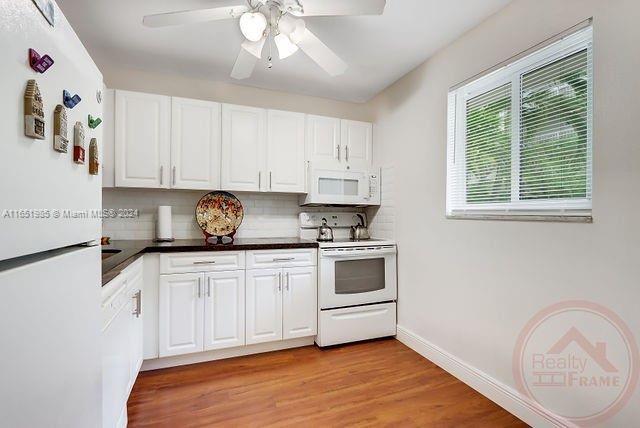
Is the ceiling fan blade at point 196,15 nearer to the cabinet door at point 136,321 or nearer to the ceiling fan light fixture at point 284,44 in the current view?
the ceiling fan light fixture at point 284,44

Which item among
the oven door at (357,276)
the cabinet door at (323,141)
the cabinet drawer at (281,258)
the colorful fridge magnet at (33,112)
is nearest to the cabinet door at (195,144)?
the cabinet drawer at (281,258)

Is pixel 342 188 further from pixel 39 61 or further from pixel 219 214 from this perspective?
pixel 39 61

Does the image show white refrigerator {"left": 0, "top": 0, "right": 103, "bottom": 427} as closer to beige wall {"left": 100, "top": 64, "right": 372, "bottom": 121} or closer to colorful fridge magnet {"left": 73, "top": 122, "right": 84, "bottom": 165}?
colorful fridge magnet {"left": 73, "top": 122, "right": 84, "bottom": 165}

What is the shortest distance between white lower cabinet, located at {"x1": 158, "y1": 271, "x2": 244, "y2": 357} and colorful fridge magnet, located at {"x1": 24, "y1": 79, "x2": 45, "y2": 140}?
75.5 inches

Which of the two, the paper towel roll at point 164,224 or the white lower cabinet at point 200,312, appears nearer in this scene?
the white lower cabinet at point 200,312

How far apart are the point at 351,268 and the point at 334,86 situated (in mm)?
1800

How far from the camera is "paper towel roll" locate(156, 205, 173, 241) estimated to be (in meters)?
2.72

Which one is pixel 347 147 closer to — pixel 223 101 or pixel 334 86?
pixel 334 86

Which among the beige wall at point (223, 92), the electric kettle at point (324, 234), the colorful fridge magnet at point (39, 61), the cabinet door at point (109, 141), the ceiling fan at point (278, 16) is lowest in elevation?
the electric kettle at point (324, 234)

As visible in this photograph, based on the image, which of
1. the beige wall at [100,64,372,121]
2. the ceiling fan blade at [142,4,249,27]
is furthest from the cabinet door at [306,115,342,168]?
the ceiling fan blade at [142,4,249,27]

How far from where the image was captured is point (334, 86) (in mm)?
3139

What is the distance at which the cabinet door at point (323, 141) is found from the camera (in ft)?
10.2

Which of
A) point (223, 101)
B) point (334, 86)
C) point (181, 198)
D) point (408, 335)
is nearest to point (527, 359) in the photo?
point (408, 335)

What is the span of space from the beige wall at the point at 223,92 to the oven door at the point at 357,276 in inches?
62.7
